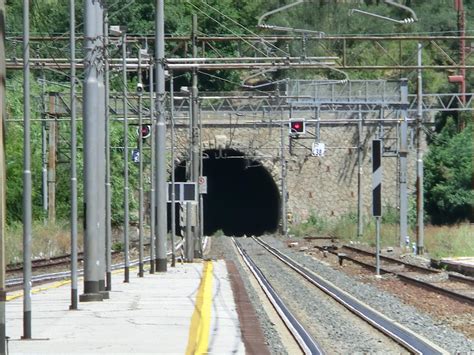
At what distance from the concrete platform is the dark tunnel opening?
60669mm

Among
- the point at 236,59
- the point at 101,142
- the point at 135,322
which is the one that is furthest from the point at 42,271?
the point at 135,322

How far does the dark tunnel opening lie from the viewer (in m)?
91.2

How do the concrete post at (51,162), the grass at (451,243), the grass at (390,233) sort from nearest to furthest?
the grass at (451,243) < the grass at (390,233) < the concrete post at (51,162)

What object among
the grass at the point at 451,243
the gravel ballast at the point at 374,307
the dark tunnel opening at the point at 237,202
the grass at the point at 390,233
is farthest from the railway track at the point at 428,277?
the dark tunnel opening at the point at 237,202

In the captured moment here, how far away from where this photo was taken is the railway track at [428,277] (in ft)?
97.1

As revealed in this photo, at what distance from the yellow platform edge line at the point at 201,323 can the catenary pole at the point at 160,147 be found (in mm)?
8133

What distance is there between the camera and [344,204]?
80.2m

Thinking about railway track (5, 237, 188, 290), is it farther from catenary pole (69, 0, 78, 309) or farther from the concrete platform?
catenary pole (69, 0, 78, 309)

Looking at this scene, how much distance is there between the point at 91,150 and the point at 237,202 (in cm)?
7013

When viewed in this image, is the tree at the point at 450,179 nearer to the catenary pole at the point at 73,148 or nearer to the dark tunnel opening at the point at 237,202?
the dark tunnel opening at the point at 237,202

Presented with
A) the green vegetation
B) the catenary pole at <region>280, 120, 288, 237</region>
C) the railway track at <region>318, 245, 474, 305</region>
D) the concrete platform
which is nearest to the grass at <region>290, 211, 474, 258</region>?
the green vegetation

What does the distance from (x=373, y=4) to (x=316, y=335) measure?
88510mm

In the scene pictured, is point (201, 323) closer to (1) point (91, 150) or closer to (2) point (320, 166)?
(1) point (91, 150)

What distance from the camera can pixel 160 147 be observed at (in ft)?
129
